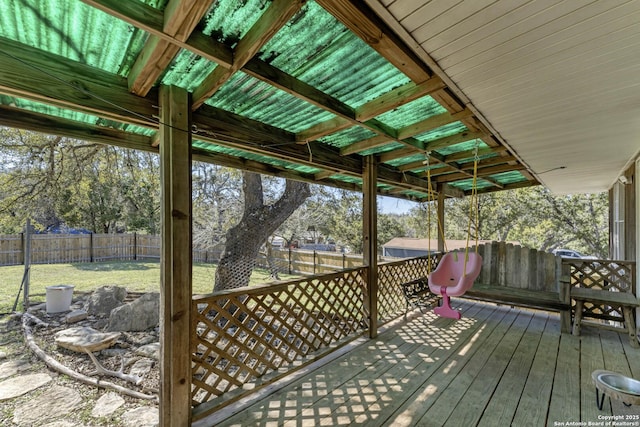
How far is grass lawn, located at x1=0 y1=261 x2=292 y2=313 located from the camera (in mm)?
6508

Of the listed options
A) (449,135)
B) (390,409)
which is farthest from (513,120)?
(390,409)

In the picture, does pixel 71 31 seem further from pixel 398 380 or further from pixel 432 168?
pixel 432 168

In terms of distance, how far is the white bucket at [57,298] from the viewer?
5082 millimetres

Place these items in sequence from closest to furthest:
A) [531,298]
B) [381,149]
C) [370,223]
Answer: [381,149] → [370,223] → [531,298]

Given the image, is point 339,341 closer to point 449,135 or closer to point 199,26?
point 449,135

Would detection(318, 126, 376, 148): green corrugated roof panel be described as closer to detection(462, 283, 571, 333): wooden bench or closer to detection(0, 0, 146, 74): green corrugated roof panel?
detection(0, 0, 146, 74): green corrugated roof panel

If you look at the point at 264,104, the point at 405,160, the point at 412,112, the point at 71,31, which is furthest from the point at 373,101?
the point at 405,160

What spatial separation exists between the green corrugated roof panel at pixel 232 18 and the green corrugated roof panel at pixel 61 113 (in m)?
1.41

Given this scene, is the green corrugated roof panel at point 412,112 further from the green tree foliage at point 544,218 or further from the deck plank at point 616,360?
the green tree foliage at point 544,218

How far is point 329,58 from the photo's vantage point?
5.38 feet

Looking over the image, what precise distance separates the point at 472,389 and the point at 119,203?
14834mm

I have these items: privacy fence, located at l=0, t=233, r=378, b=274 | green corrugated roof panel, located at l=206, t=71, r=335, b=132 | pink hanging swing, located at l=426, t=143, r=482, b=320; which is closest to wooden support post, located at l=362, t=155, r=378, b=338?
pink hanging swing, located at l=426, t=143, r=482, b=320

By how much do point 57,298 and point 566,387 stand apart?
751cm

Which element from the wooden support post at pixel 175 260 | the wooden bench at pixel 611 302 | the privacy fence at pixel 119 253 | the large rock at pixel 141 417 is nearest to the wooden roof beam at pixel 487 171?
the wooden bench at pixel 611 302
